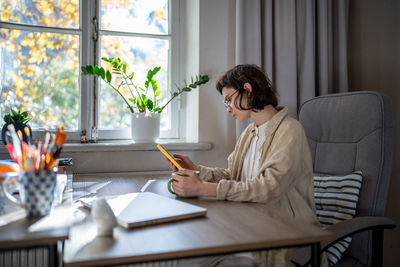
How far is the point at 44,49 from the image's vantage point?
1.99 meters

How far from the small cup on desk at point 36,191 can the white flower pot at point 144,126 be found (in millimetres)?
1086

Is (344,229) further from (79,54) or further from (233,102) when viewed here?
(79,54)

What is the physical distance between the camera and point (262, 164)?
1304 millimetres

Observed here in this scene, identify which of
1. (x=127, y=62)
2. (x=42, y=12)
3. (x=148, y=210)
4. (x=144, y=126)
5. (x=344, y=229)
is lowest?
(x=344, y=229)

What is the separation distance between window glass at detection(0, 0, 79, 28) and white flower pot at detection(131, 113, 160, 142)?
2.12ft

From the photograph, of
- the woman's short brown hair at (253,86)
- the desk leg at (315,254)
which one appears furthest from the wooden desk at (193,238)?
the woman's short brown hair at (253,86)

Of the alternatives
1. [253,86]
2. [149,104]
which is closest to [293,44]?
[253,86]

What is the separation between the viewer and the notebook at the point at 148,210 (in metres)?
0.86

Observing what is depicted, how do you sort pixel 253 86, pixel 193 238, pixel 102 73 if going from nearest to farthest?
pixel 193 238, pixel 253 86, pixel 102 73

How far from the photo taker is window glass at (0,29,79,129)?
6.34ft

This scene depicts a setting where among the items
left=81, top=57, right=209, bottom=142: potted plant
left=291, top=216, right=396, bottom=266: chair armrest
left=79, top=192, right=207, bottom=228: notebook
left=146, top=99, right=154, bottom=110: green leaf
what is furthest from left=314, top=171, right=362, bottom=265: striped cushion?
left=146, top=99, right=154, bottom=110: green leaf

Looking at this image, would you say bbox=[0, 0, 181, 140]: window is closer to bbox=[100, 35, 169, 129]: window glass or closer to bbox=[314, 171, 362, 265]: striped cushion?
bbox=[100, 35, 169, 129]: window glass

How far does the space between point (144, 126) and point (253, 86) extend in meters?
0.77

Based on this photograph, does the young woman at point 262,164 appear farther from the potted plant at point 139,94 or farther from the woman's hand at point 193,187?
the potted plant at point 139,94
